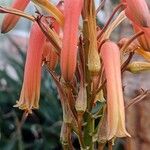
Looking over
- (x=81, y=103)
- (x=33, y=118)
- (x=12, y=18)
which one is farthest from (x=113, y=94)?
(x=33, y=118)

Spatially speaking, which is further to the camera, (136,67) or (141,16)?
(136,67)

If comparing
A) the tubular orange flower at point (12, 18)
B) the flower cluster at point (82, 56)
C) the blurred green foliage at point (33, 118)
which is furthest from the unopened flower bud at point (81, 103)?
the blurred green foliage at point (33, 118)

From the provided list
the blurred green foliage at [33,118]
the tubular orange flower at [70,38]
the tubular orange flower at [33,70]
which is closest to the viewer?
the tubular orange flower at [70,38]

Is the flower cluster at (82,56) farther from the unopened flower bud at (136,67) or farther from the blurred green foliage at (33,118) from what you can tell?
the blurred green foliage at (33,118)

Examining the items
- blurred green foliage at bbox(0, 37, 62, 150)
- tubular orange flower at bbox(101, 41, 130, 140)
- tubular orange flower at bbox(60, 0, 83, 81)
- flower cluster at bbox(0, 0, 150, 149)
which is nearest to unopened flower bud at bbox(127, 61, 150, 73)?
flower cluster at bbox(0, 0, 150, 149)

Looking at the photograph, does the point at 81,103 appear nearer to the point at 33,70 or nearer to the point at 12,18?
the point at 33,70
